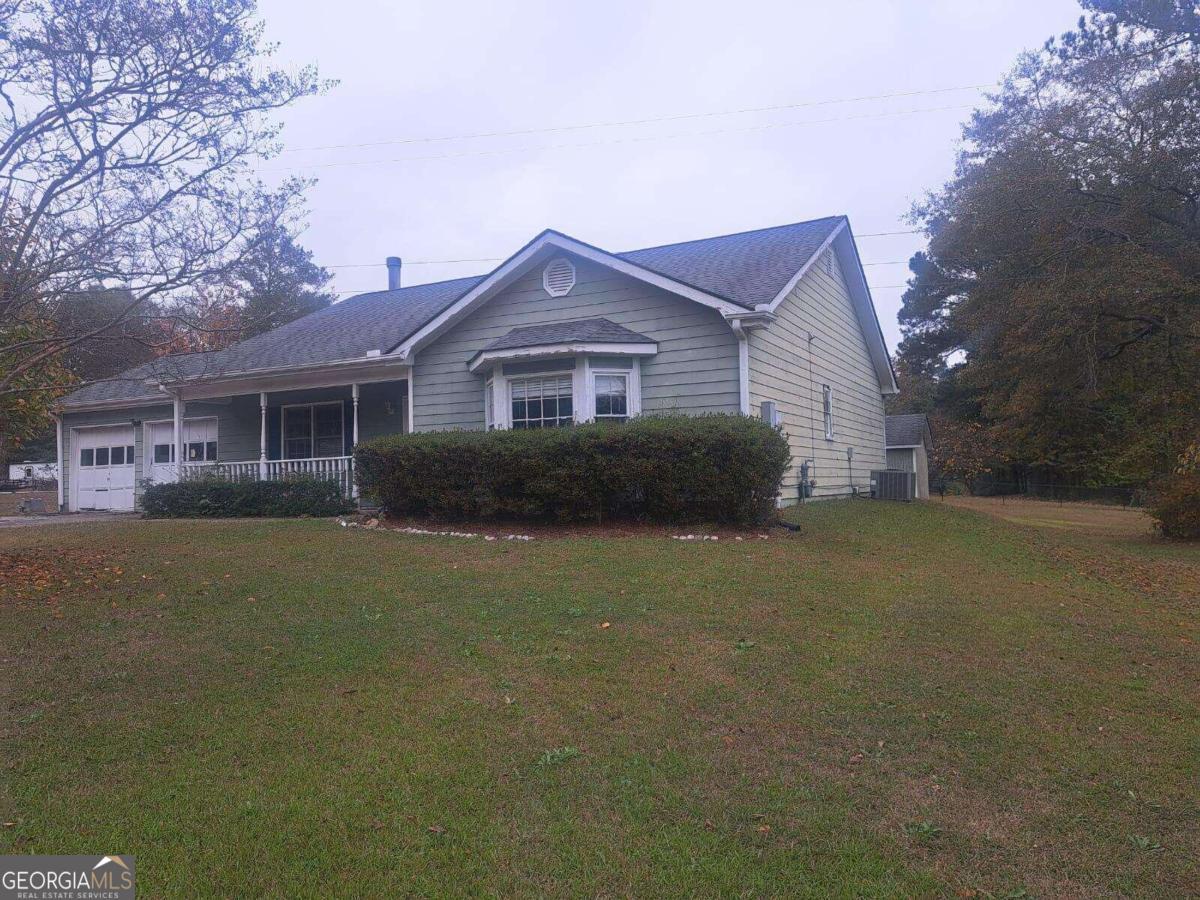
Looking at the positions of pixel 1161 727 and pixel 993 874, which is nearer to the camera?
pixel 993 874

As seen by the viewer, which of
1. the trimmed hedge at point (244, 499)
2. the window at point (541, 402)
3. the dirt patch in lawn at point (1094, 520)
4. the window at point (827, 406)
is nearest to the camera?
the window at point (541, 402)

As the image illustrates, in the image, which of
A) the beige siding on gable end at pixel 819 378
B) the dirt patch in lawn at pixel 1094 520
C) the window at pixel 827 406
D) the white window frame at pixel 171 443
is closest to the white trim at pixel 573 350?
the beige siding on gable end at pixel 819 378

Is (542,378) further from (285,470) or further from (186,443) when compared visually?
(186,443)

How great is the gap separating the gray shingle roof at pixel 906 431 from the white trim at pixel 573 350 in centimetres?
1560

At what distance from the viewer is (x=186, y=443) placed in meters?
19.6

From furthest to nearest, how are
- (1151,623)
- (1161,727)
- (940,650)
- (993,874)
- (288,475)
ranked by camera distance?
(288,475) → (1151,623) → (940,650) → (1161,727) → (993,874)

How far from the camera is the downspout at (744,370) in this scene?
1257 cm

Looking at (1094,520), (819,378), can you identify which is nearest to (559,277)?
(819,378)

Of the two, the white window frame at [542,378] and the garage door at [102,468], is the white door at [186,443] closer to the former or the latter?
the garage door at [102,468]

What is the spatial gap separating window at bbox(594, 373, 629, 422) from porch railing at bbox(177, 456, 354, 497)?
16.7 feet

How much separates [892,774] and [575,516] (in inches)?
299

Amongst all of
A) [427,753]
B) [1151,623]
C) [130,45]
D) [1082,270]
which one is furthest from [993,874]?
[1082,270]

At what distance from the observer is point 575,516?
11211 millimetres

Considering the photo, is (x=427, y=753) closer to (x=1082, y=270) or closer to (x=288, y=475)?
(x=288, y=475)
